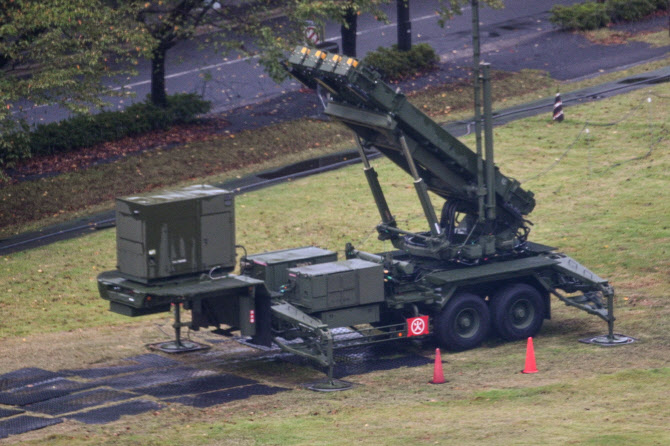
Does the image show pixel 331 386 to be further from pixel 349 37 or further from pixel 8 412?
pixel 349 37

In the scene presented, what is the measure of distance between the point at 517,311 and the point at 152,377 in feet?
23.2

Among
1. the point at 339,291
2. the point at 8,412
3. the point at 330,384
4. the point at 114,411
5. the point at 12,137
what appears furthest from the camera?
the point at 12,137

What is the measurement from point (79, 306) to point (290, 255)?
240 inches

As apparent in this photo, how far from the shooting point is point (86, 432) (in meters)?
15.5

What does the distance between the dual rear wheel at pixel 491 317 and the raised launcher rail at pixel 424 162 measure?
86 cm

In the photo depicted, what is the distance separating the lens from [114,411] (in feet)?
54.5

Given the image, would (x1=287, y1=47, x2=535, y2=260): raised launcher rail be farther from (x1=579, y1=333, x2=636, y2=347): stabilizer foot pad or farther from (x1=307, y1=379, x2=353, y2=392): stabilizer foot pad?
(x1=307, y1=379, x2=353, y2=392): stabilizer foot pad

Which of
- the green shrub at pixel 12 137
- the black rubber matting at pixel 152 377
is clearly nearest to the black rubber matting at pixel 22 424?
the black rubber matting at pixel 152 377

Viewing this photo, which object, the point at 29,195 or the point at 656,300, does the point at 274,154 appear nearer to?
the point at 29,195

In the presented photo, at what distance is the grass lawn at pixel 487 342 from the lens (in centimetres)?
1505

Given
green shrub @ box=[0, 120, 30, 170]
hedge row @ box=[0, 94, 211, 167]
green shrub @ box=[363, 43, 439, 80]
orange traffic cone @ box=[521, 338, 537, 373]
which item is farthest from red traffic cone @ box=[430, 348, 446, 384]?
green shrub @ box=[363, 43, 439, 80]

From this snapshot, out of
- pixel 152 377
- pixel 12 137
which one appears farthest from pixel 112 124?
pixel 152 377

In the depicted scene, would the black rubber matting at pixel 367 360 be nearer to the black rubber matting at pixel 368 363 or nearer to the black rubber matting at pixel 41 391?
the black rubber matting at pixel 368 363

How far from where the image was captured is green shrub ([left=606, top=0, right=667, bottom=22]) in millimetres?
47344
